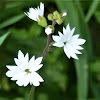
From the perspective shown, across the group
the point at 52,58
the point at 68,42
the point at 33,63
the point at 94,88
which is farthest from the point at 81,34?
the point at 33,63

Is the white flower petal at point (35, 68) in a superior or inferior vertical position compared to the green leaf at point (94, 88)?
inferior

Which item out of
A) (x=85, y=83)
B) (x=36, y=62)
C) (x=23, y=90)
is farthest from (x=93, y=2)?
(x=36, y=62)

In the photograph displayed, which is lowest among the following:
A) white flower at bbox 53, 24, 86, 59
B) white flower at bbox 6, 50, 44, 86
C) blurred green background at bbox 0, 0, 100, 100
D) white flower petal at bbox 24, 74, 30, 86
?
white flower petal at bbox 24, 74, 30, 86

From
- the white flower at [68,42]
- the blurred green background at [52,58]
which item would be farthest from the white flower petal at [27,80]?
the blurred green background at [52,58]

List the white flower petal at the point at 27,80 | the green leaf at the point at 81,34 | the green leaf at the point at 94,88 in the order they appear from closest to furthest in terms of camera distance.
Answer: the white flower petal at the point at 27,80, the green leaf at the point at 81,34, the green leaf at the point at 94,88

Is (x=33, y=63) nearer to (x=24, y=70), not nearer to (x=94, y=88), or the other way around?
(x=24, y=70)

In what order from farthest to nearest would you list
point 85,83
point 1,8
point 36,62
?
point 1,8 → point 85,83 → point 36,62

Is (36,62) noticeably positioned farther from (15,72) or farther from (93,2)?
(93,2)

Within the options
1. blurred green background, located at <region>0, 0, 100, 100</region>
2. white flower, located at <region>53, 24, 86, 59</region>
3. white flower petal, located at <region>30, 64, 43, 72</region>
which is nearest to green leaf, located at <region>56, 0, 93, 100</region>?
blurred green background, located at <region>0, 0, 100, 100</region>

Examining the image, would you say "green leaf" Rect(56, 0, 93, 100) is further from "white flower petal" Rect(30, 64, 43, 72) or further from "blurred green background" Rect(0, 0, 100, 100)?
"white flower petal" Rect(30, 64, 43, 72)

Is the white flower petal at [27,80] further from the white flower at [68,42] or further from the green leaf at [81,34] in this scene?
the green leaf at [81,34]

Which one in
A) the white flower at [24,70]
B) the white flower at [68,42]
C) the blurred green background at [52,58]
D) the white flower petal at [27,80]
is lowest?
the white flower petal at [27,80]
